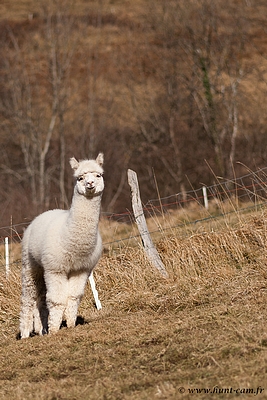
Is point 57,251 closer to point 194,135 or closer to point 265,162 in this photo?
point 265,162

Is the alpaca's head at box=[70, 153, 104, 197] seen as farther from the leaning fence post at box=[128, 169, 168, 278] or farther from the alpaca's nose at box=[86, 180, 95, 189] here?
the leaning fence post at box=[128, 169, 168, 278]

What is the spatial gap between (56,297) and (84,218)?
0.90 m

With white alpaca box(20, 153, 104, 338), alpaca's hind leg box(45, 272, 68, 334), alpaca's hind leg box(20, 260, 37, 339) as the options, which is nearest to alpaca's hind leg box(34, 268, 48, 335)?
alpaca's hind leg box(20, 260, 37, 339)

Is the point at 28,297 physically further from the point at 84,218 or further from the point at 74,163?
the point at 74,163

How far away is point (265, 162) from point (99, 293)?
15455mm

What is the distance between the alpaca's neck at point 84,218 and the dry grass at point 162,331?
0.96 meters

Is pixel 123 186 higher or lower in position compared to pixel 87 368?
lower

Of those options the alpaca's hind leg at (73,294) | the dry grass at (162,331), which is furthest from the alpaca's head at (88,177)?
the dry grass at (162,331)

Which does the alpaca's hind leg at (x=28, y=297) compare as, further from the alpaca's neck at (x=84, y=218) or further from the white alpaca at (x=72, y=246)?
the alpaca's neck at (x=84, y=218)

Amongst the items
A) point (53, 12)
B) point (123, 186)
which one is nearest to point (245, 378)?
point (123, 186)

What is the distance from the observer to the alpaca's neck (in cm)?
648

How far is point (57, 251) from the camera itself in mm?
6527

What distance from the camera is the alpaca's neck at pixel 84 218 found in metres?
6.48

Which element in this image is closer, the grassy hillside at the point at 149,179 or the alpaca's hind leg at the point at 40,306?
the grassy hillside at the point at 149,179
